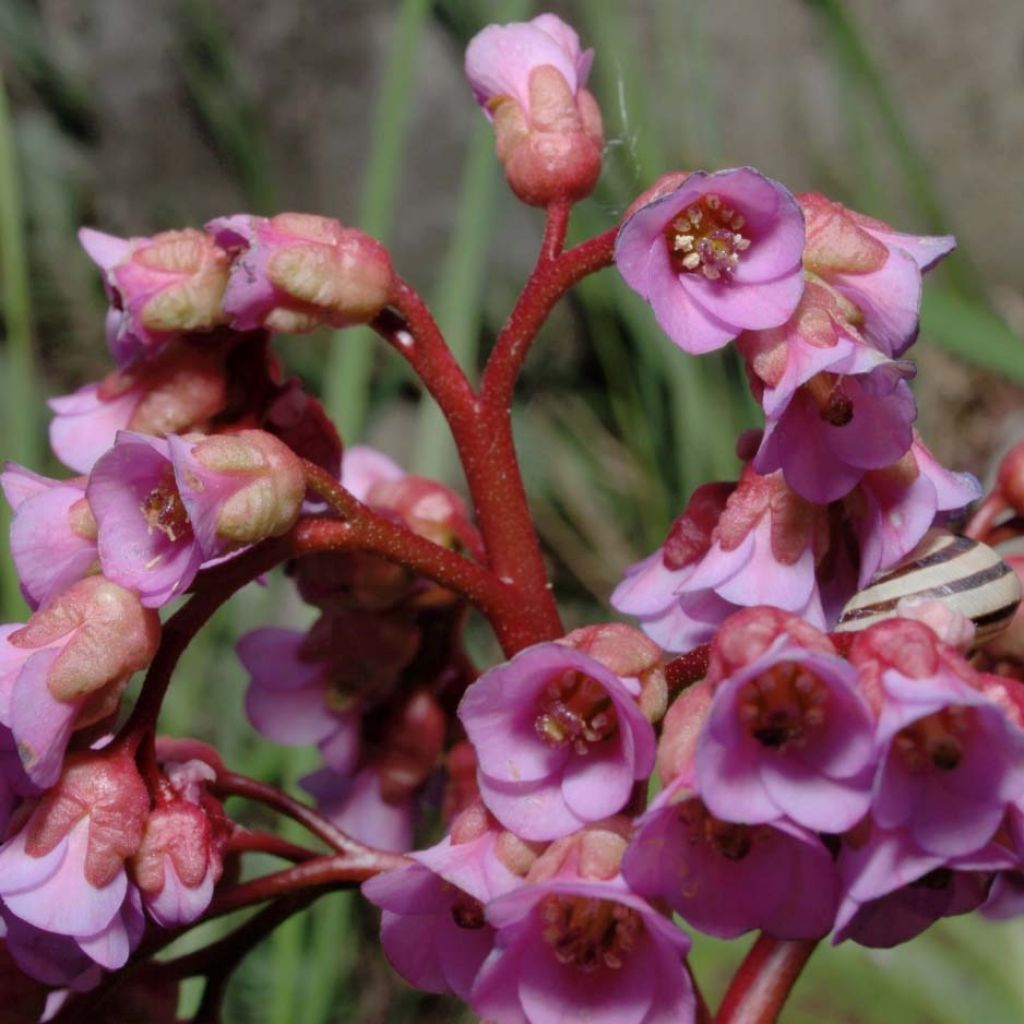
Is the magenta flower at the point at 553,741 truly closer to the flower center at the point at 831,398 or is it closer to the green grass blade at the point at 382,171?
the flower center at the point at 831,398

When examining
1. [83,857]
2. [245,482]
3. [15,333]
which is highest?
[245,482]

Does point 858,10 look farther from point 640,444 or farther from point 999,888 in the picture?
point 999,888

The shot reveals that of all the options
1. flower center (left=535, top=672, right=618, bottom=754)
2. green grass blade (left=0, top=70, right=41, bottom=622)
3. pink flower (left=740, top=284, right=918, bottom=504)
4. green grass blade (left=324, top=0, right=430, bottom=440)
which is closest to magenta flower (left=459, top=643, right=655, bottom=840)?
flower center (left=535, top=672, right=618, bottom=754)

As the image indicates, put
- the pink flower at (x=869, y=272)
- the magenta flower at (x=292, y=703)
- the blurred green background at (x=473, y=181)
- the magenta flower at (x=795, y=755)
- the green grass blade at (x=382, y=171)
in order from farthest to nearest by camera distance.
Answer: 1. the blurred green background at (x=473, y=181)
2. the green grass blade at (x=382, y=171)
3. the magenta flower at (x=292, y=703)
4. the pink flower at (x=869, y=272)
5. the magenta flower at (x=795, y=755)

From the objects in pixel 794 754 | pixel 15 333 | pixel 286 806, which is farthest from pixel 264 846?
pixel 15 333

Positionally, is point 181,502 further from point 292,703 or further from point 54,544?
point 292,703

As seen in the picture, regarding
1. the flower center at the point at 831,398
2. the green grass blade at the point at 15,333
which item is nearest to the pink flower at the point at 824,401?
the flower center at the point at 831,398
